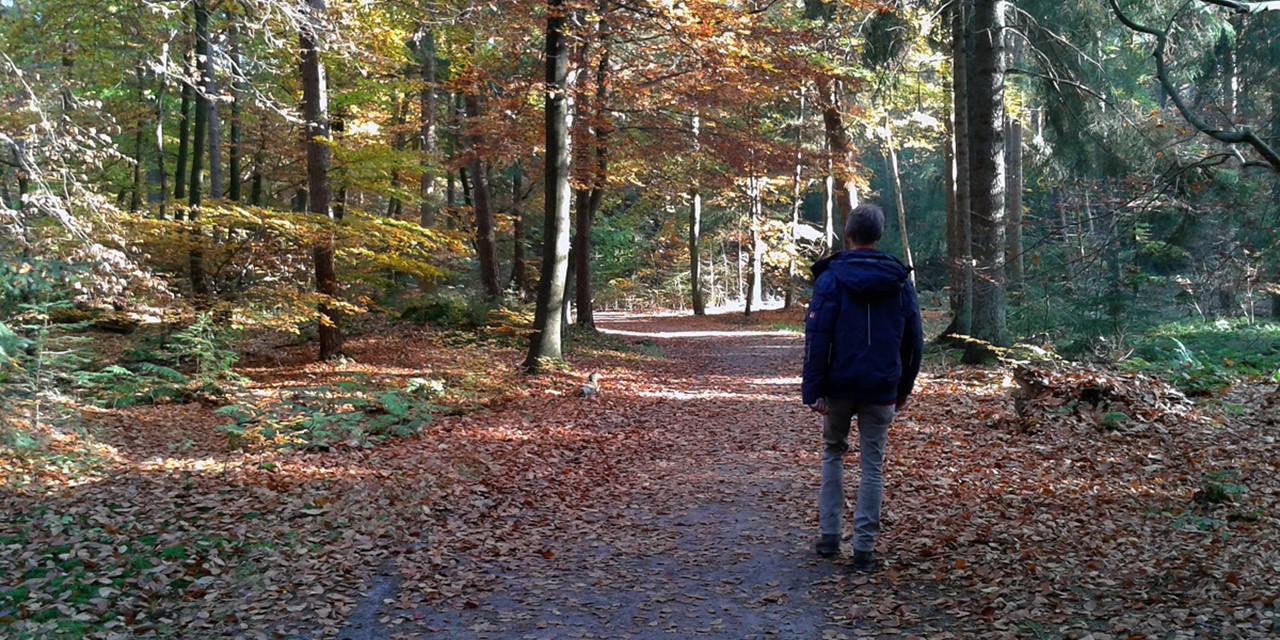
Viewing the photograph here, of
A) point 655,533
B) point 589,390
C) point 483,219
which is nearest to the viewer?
point 655,533

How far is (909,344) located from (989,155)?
829 cm

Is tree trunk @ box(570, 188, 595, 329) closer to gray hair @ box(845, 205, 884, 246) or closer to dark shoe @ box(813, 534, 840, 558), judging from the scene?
gray hair @ box(845, 205, 884, 246)

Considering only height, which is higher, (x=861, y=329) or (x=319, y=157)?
(x=319, y=157)

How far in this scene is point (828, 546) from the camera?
16.3 ft

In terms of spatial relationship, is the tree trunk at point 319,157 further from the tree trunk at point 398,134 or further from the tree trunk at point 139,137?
the tree trunk at point 139,137

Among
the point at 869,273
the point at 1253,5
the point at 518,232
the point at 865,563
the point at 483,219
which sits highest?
the point at 518,232

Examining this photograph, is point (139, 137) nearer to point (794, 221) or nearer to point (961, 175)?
point (961, 175)

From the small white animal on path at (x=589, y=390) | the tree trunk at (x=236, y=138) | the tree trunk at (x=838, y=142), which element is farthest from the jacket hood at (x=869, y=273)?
the tree trunk at (x=838, y=142)

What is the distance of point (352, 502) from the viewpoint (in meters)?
6.11

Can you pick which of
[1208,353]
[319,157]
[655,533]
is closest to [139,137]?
[319,157]

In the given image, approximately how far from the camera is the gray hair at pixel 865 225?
463 centimetres

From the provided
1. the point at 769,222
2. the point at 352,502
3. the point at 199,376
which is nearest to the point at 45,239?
the point at 199,376

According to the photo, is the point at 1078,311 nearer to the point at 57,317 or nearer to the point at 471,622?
the point at 471,622

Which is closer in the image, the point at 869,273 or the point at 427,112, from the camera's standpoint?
the point at 869,273
